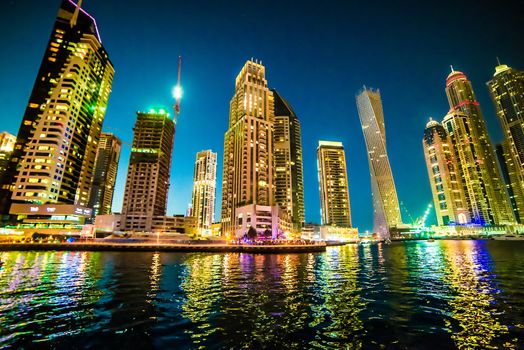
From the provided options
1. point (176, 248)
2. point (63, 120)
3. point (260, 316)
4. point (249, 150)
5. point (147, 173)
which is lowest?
point (260, 316)

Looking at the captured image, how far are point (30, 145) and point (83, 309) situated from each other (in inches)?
6013

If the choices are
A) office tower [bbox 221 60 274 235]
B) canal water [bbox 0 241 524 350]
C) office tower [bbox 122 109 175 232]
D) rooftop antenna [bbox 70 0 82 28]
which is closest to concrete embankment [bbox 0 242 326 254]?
office tower [bbox 221 60 274 235]

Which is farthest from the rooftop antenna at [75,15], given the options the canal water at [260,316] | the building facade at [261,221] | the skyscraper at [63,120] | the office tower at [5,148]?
the canal water at [260,316]

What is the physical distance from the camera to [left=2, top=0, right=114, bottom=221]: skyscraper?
12031 centimetres

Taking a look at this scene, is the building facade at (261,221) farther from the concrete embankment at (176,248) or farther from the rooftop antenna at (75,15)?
the rooftop antenna at (75,15)

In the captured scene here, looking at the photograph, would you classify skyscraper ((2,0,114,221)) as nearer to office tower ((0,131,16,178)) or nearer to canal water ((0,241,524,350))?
office tower ((0,131,16,178))

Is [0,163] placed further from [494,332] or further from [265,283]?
[494,332]

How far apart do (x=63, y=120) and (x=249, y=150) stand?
335 feet

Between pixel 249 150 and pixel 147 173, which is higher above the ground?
pixel 249 150

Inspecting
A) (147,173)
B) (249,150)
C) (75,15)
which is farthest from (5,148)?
(249,150)

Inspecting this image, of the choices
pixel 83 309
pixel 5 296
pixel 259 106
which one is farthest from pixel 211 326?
pixel 259 106

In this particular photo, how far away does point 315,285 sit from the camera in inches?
959

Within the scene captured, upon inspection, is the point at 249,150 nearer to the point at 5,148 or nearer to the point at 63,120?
the point at 63,120

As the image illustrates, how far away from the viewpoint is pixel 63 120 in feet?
432
